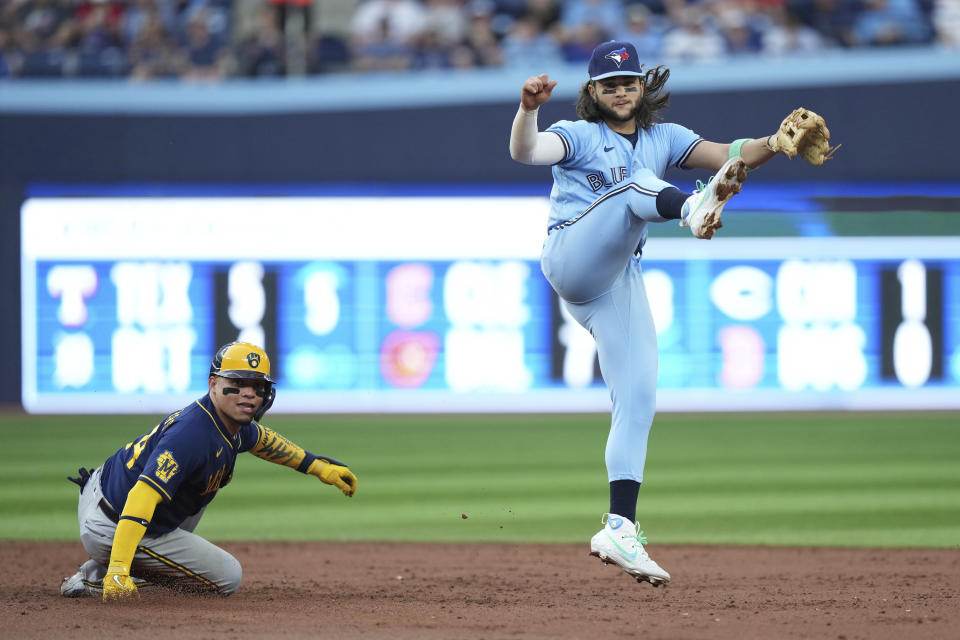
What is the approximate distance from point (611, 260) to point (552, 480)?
452 centimetres

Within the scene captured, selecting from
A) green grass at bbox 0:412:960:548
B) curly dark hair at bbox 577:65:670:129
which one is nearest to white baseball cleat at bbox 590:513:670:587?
curly dark hair at bbox 577:65:670:129

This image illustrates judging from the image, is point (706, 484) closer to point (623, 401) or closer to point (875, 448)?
point (875, 448)

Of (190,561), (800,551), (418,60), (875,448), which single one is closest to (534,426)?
(875,448)

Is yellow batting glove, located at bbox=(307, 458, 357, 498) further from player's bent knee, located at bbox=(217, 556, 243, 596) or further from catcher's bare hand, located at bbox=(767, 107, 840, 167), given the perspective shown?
catcher's bare hand, located at bbox=(767, 107, 840, 167)

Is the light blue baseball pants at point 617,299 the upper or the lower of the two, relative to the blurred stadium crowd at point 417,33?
lower

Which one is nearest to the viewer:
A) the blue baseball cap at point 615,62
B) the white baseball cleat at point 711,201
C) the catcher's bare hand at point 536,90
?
the white baseball cleat at point 711,201

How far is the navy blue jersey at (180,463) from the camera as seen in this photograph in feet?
13.8

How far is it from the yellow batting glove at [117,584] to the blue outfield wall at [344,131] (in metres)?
7.81

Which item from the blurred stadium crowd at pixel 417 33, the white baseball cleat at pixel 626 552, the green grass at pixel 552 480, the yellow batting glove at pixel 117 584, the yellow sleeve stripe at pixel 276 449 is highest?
the blurred stadium crowd at pixel 417 33

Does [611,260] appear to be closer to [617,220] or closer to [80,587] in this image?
[617,220]

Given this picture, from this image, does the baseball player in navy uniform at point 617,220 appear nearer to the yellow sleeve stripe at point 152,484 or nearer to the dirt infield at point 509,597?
the dirt infield at point 509,597

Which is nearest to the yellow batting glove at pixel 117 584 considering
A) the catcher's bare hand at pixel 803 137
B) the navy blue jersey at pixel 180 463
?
the navy blue jersey at pixel 180 463

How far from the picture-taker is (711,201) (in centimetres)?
365

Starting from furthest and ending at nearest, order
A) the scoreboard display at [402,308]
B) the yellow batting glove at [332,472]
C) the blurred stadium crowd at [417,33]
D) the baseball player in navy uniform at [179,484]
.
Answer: the blurred stadium crowd at [417,33]
the scoreboard display at [402,308]
the yellow batting glove at [332,472]
the baseball player in navy uniform at [179,484]
